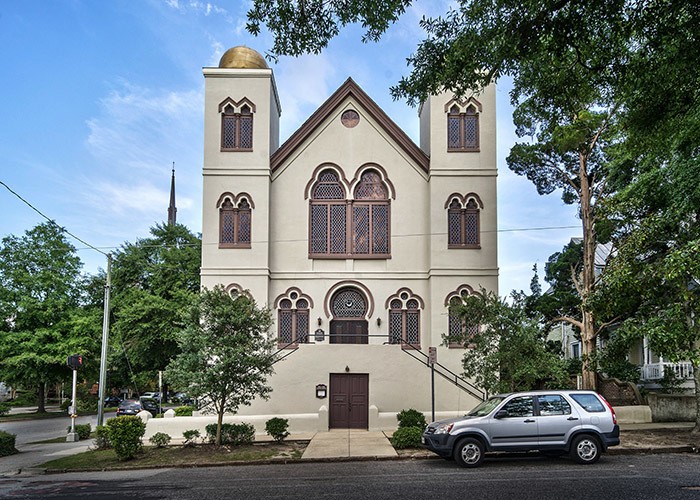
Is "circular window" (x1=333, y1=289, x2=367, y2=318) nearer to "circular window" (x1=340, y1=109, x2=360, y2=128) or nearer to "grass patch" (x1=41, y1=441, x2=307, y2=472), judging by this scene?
"circular window" (x1=340, y1=109, x2=360, y2=128)

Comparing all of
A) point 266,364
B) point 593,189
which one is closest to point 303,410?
point 266,364

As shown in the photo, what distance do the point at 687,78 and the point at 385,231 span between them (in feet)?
50.8

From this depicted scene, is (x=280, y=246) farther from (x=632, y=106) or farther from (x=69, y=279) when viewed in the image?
(x=69, y=279)

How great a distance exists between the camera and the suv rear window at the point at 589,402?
14.6 meters

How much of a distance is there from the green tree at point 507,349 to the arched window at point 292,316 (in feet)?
24.7

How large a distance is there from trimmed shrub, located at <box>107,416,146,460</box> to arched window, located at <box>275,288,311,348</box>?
26.6 ft

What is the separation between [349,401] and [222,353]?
22.1ft

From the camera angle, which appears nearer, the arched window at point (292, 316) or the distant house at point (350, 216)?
the distant house at point (350, 216)

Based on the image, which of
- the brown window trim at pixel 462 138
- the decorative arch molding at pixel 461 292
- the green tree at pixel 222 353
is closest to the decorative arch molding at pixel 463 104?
the brown window trim at pixel 462 138

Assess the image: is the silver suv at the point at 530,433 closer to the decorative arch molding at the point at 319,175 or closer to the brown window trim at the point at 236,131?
the decorative arch molding at the point at 319,175

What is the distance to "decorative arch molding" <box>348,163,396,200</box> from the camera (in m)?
25.2

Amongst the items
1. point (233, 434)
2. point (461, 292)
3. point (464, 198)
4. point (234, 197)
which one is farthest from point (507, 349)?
point (234, 197)

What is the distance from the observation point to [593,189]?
25.8 m

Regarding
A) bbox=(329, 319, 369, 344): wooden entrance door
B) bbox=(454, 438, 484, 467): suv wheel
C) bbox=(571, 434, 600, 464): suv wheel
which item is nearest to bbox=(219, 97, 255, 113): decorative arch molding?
bbox=(329, 319, 369, 344): wooden entrance door
